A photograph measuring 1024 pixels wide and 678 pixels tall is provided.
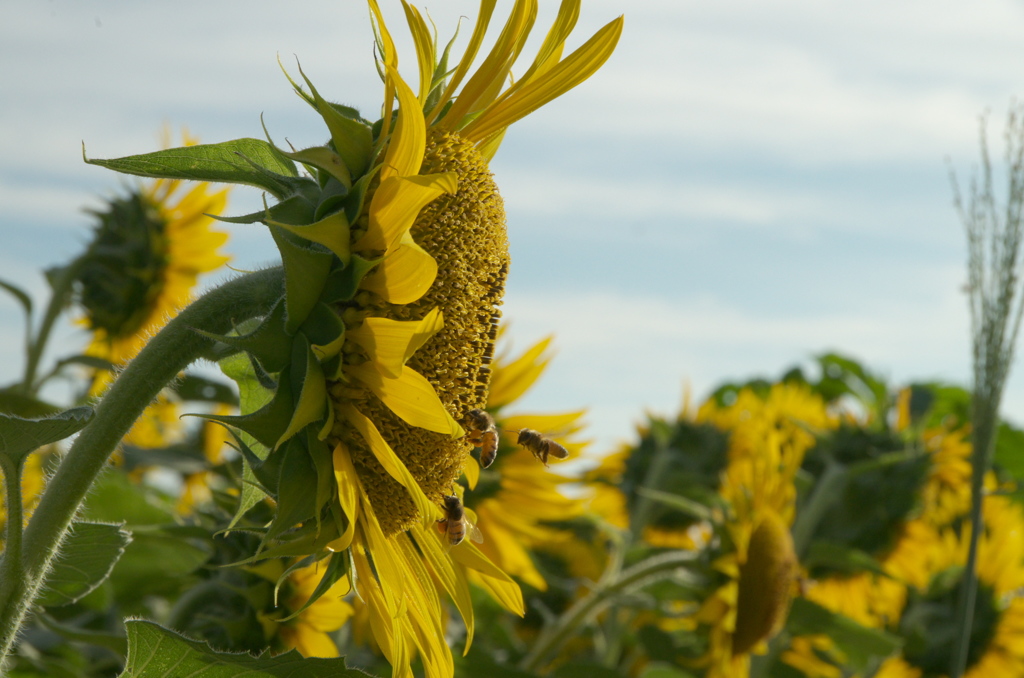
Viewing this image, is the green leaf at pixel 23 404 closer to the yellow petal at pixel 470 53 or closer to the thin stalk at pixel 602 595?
the yellow petal at pixel 470 53

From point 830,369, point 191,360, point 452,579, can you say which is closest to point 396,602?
point 452,579

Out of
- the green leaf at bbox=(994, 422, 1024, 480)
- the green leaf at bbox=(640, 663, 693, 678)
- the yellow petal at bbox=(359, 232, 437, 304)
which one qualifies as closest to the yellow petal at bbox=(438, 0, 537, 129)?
the yellow petal at bbox=(359, 232, 437, 304)

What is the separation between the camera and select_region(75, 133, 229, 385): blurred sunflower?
304 centimetres

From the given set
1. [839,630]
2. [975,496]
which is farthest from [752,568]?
[975,496]

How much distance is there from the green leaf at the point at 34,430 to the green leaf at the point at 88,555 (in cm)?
24

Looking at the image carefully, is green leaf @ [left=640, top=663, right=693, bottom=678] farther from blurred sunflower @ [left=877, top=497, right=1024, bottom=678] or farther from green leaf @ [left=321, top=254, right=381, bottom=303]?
green leaf @ [left=321, top=254, right=381, bottom=303]

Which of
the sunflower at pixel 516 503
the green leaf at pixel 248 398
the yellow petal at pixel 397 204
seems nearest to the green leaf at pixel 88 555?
the green leaf at pixel 248 398

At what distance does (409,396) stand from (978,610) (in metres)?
4.11

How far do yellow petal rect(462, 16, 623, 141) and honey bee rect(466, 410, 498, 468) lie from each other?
1.35 ft

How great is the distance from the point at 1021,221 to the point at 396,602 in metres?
2.49

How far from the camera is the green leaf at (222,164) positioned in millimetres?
1166

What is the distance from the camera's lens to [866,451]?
4.13m

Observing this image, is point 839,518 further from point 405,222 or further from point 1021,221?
point 405,222

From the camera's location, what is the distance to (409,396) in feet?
4.11
